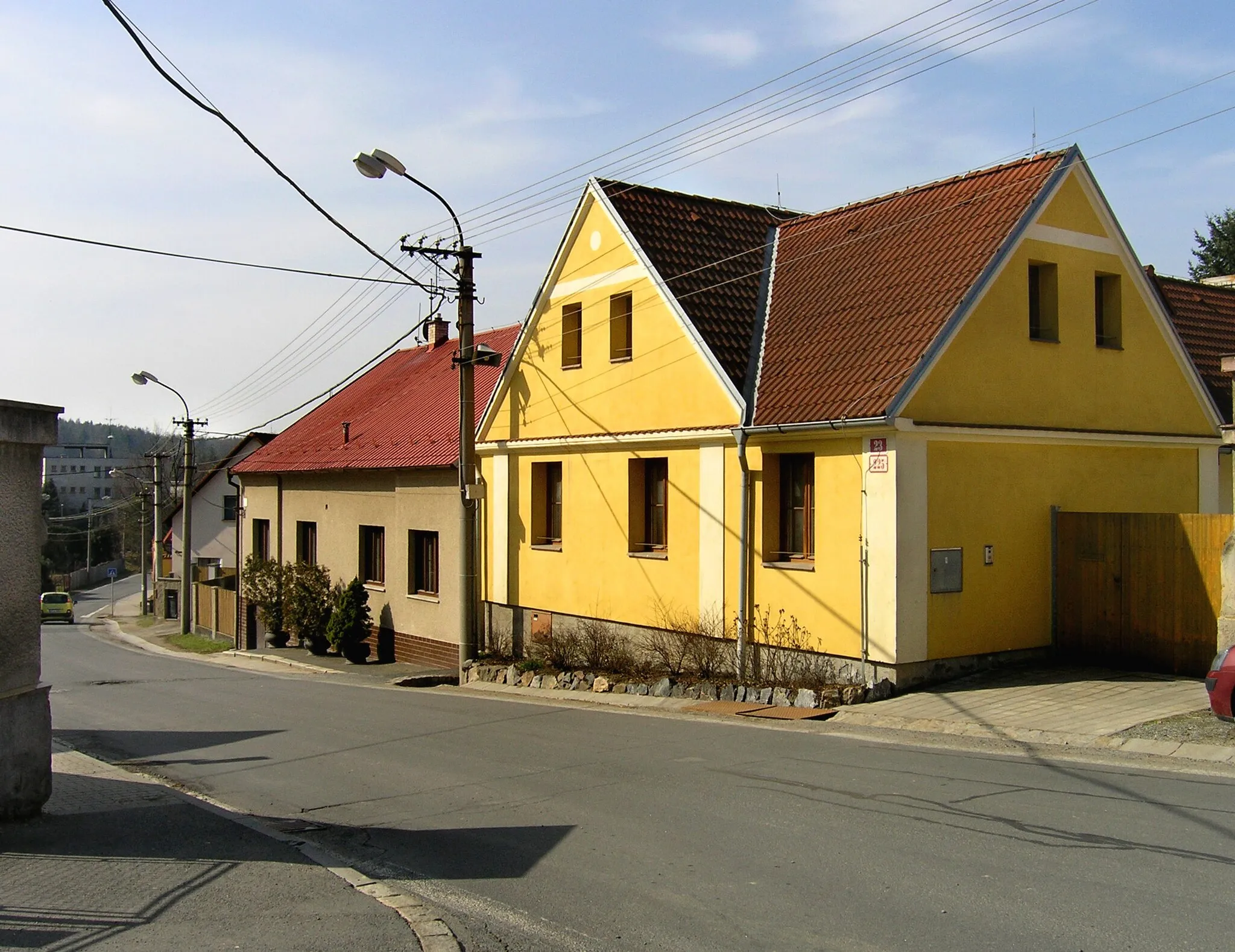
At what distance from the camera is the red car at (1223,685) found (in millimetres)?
10250

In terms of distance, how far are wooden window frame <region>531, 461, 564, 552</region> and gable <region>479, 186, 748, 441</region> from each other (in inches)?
26.7

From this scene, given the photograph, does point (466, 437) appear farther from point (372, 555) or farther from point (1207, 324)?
point (1207, 324)

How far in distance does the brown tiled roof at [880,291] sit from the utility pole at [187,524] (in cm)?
2486

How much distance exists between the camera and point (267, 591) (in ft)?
102

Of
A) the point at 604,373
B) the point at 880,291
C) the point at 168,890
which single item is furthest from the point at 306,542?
the point at 168,890

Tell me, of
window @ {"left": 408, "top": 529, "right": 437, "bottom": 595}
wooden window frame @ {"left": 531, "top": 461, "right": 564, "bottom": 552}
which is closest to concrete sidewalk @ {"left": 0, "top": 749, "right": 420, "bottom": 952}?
wooden window frame @ {"left": 531, "top": 461, "right": 564, "bottom": 552}

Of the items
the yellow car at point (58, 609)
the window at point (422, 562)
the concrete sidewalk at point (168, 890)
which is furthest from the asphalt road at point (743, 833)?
the yellow car at point (58, 609)

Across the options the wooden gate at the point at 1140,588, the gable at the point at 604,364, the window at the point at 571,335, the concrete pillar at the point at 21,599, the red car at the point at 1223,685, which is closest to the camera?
the concrete pillar at the point at 21,599

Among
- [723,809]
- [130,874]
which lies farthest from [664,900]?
[130,874]

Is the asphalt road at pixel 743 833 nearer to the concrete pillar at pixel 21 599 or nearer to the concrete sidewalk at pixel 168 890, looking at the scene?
the concrete sidewalk at pixel 168 890

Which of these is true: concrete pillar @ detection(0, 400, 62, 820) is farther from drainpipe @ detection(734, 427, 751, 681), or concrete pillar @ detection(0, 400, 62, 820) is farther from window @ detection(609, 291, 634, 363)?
window @ detection(609, 291, 634, 363)

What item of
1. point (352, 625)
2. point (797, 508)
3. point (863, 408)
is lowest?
point (352, 625)

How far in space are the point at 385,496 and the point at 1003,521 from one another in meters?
16.5

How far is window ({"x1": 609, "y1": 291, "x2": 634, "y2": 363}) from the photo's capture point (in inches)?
739
